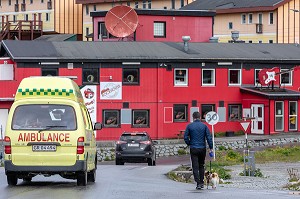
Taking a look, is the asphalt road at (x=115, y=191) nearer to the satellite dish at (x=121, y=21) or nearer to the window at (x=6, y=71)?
the window at (x=6, y=71)

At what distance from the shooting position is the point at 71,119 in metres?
22.2

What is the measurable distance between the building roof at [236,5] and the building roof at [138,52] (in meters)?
29.3

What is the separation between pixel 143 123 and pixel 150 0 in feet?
170

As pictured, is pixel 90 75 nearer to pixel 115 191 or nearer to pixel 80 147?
pixel 80 147

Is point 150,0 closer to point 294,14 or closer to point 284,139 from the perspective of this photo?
point 294,14

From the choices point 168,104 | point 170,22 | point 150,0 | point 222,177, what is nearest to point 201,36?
point 170,22

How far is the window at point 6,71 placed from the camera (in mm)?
65062

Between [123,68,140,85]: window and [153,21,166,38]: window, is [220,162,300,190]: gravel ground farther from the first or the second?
[153,21,166,38]: window

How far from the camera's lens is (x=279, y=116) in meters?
66.6

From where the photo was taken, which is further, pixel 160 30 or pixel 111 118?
pixel 160 30

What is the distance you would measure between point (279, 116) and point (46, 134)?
46.0m

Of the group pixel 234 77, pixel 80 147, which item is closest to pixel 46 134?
pixel 80 147

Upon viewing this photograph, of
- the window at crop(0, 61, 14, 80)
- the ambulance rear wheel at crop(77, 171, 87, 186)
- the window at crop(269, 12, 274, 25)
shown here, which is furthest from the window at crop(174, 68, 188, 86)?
the ambulance rear wheel at crop(77, 171, 87, 186)

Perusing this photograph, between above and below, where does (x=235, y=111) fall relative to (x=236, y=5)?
below
